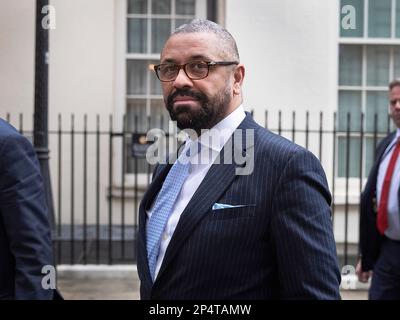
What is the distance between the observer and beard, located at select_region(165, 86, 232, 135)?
229 centimetres

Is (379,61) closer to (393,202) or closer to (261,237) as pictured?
(393,202)

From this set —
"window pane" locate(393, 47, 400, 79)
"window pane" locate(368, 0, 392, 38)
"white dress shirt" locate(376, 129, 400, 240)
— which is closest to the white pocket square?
"white dress shirt" locate(376, 129, 400, 240)

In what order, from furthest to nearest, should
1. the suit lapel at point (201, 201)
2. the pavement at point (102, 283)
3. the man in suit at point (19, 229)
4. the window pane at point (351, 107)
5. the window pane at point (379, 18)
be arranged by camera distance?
the window pane at point (351, 107), the window pane at point (379, 18), the pavement at point (102, 283), the man in suit at point (19, 229), the suit lapel at point (201, 201)

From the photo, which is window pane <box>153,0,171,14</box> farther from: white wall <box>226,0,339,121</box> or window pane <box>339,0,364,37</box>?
window pane <box>339,0,364,37</box>

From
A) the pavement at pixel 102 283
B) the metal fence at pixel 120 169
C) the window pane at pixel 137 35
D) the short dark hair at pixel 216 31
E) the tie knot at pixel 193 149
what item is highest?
the window pane at pixel 137 35

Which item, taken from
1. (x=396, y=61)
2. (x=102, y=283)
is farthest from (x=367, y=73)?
(x=102, y=283)

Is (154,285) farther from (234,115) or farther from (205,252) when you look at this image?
(234,115)

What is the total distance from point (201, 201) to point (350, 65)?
26.5ft

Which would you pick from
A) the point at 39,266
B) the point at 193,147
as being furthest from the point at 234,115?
the point at 39,266

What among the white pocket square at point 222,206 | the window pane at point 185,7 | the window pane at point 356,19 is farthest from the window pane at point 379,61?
the white pocket square at point 222,206

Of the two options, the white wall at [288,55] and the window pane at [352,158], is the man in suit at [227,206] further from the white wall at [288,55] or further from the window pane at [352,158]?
Result: the window pane at [352,158]

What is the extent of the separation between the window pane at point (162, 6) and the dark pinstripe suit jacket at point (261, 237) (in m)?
8.07

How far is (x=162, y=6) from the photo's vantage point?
1001cm

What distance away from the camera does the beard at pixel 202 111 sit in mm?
2285
